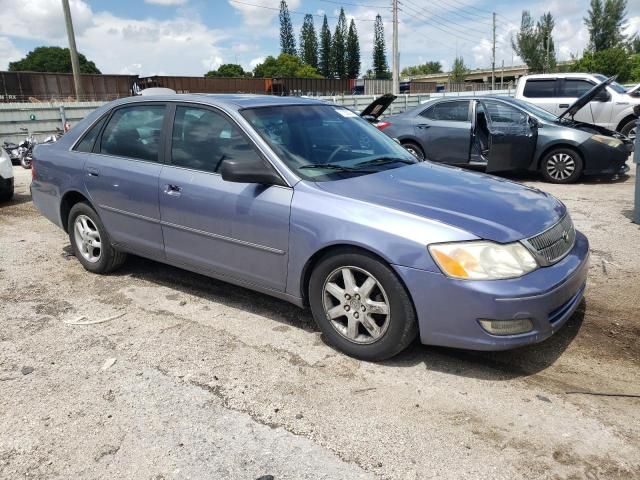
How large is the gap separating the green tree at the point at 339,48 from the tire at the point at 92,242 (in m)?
115

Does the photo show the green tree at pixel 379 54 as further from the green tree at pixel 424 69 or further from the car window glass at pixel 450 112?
the car window glass at pixel 450 112

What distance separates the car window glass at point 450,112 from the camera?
374 inches

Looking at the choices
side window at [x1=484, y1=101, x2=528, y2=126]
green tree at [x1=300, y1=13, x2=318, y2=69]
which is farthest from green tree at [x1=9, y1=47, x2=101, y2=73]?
side window at [x1=484, y1=101, x2=528, y2=126]

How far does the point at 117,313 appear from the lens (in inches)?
163

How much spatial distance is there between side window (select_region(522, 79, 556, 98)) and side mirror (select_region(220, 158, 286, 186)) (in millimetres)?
11484

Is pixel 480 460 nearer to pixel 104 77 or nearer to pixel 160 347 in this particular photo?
pixel 160 347

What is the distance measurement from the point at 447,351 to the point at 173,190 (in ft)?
7.34

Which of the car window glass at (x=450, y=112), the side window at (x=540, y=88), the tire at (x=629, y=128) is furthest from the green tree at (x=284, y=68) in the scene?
the car window glass at (x=450, y=112)

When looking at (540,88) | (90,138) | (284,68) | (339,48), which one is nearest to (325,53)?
(339,48)

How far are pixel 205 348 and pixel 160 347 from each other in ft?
1.00

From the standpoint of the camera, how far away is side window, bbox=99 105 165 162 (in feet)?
14.0

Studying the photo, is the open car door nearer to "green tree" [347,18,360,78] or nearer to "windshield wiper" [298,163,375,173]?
"windshield wiper" [298,163,375,173]

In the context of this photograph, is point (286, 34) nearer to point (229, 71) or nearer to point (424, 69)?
point (229, 71)

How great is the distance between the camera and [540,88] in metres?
13.1
